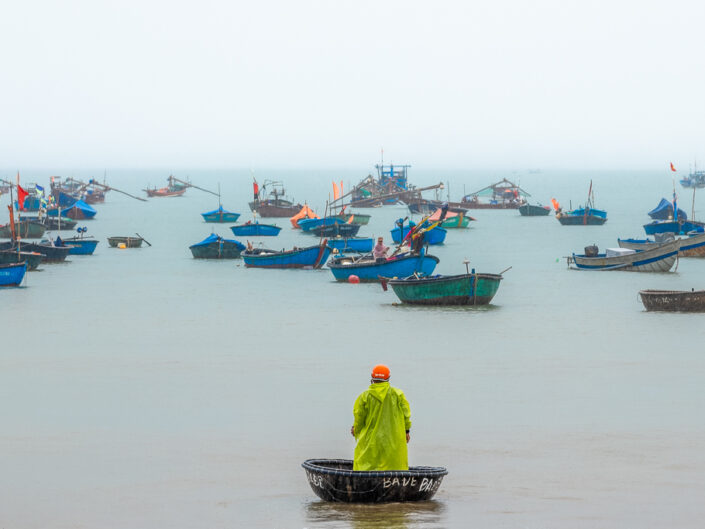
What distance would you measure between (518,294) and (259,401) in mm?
25651

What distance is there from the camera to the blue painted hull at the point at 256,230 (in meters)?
91.2

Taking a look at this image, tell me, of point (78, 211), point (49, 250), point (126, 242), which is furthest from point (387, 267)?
point (78, 211)

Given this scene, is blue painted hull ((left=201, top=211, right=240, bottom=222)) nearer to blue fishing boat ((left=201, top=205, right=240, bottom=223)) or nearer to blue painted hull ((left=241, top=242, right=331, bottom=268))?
blue fishing boat ((left=201, top=205, right=240, bottom=223))

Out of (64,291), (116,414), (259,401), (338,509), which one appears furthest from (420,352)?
(64,291)

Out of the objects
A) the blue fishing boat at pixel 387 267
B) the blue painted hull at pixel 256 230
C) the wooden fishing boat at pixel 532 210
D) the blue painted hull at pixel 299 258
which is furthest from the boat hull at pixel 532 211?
the blue fishing boat at pixel 387 267

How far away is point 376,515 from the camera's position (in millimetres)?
13203

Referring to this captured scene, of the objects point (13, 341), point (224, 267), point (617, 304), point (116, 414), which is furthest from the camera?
point (224, 267)

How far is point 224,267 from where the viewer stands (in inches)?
2429

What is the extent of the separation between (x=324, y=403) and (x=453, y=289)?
16887 mm

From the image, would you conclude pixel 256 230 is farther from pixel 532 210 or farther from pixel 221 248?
pixel 532 210

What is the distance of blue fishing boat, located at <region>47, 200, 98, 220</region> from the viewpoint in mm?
107562

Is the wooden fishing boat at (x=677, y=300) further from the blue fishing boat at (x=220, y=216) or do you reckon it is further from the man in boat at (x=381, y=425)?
the blue fishing boat at (x=220, y=216)

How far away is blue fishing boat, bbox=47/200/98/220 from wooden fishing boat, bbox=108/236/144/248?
86.7 ft

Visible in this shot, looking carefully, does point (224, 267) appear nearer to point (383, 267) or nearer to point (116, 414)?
point (383, 267)
